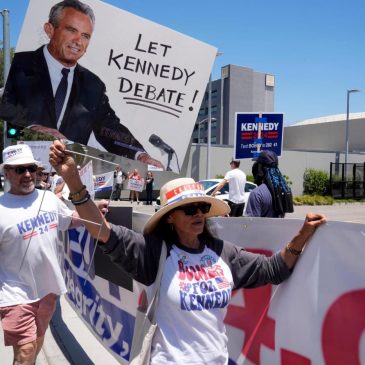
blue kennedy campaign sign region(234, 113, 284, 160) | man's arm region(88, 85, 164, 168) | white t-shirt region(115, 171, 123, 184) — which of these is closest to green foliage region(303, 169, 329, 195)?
blue kennedy campaign sign region(234, 113, 284, 160)

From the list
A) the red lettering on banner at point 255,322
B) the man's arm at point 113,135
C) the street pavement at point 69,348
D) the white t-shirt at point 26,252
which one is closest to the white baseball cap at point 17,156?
the white t-shirt at point 26,252

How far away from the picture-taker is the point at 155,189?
88.5 feet

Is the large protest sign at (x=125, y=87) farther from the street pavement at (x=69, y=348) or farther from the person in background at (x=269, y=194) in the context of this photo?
the person in background at (x=269, y=194)

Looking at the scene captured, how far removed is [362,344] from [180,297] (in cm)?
82

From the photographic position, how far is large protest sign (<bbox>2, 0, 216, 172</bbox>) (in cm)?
362

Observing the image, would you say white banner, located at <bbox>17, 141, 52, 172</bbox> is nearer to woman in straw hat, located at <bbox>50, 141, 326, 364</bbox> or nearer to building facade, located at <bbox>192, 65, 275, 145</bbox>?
woman in straw hat, located at <bbox>50, 141, 326, 364</bbox>

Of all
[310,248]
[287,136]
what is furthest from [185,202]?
[287,136]

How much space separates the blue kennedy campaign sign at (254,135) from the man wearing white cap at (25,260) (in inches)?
200

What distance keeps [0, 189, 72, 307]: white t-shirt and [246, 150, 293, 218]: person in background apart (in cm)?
196

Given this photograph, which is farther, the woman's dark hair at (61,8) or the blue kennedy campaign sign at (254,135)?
the blue kennedy campaign sign at (254,135)

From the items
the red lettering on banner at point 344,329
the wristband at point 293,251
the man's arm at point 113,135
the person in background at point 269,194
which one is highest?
the man's arm at point 113,135

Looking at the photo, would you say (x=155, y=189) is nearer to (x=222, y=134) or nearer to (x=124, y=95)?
(x=124, y=95)

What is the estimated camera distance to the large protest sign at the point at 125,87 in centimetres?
362

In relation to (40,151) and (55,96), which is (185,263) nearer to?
(55,96)
